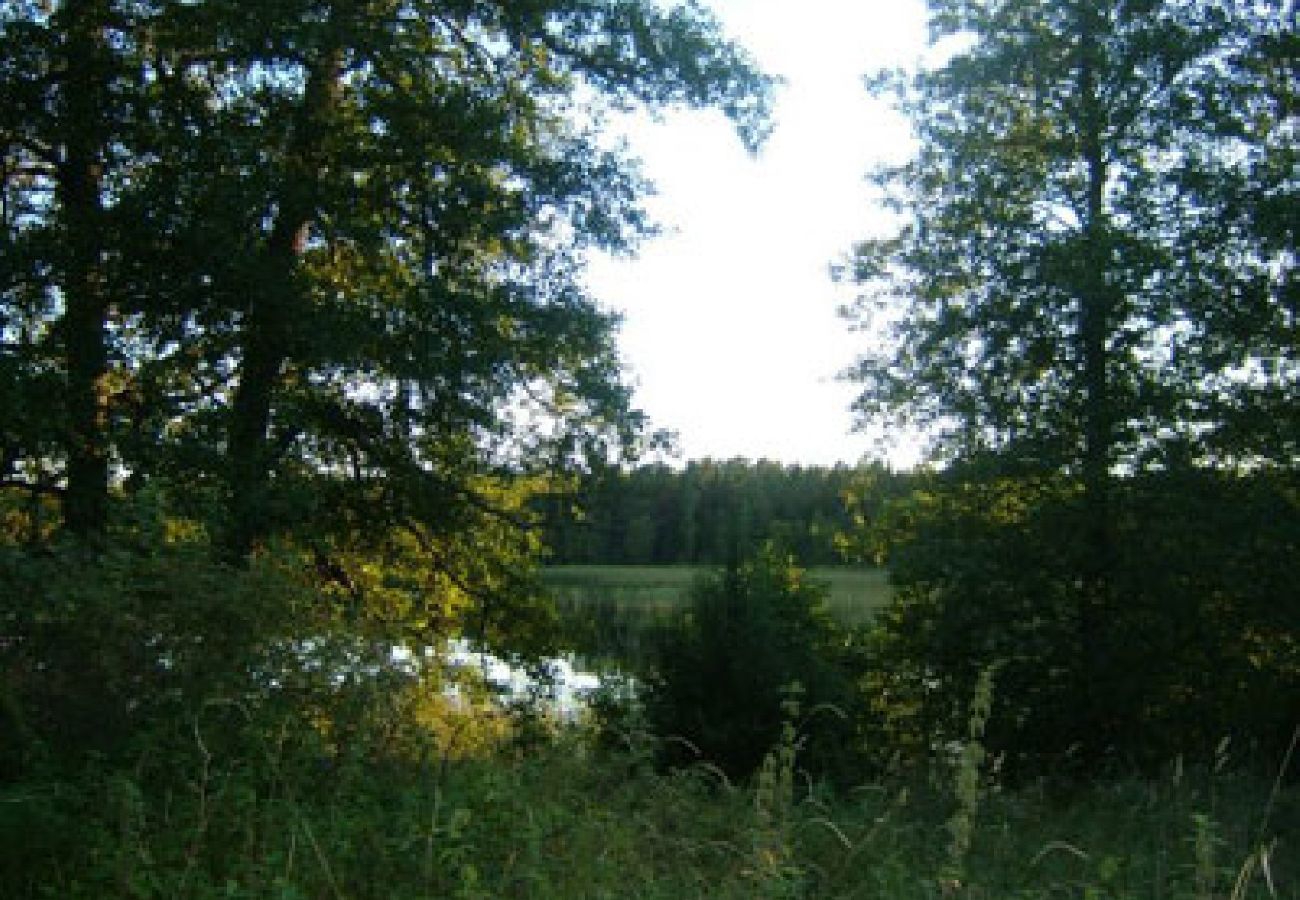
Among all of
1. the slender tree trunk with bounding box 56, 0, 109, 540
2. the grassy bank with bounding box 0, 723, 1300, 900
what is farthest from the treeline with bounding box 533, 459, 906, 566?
the grassy bank with bounding box 0, 723, 1300, 900

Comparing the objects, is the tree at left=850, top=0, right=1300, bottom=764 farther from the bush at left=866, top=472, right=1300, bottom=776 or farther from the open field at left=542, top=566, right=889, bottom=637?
the open field at left=542, top=566, right=889, bottom=637

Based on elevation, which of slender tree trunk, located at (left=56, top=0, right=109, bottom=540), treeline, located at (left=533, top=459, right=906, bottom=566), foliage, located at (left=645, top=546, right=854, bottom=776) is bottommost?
foliage, located at (left=645, top=546, right=854, bottom=776)

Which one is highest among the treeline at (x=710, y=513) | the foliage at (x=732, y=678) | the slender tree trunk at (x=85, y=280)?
the slender tree trunk at (x=85, y=280)

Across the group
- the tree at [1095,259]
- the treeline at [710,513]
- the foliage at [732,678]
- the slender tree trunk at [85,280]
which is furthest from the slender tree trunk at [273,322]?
the tree at [1095,259]

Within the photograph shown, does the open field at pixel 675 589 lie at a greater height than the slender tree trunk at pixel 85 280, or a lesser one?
lesser

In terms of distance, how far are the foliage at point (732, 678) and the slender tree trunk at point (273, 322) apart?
15.2ft

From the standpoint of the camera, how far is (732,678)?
14625 millimetres

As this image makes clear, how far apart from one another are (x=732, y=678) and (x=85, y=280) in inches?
316

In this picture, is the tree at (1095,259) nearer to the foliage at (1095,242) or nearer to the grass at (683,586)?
the foliage at (1095,242)

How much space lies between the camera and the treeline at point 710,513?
15539 millimetres

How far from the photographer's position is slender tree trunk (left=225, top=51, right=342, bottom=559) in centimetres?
1344

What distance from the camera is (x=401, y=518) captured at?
16.2 m

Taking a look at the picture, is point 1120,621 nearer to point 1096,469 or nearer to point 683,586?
point 1096,469

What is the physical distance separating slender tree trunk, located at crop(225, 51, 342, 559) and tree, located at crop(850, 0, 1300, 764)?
8.10 m
